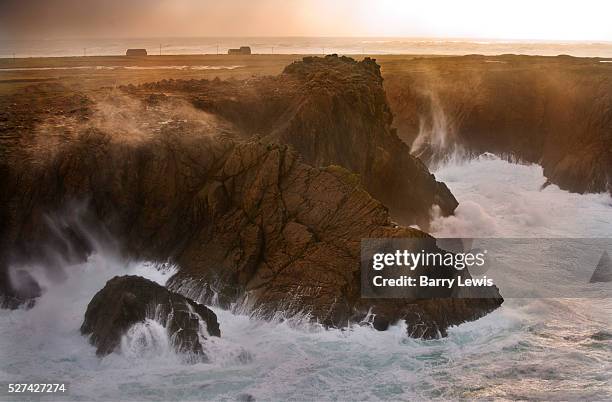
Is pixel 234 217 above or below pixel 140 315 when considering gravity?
above

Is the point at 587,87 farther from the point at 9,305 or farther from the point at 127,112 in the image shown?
the point at 9,305

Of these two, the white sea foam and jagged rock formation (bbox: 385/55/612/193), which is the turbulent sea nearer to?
the white sea foam

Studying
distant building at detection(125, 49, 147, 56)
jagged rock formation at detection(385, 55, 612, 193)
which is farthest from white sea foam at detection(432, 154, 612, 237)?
distant building at detection(125, 49, 147, 56)

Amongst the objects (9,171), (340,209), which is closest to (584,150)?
(340,209)

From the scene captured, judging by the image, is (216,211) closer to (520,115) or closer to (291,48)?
(520,115)

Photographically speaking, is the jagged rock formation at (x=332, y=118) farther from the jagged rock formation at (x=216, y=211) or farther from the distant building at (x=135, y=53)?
the distant building at (x=135, y=53)

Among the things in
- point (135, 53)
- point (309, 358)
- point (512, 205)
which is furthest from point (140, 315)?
point (135, 53)
